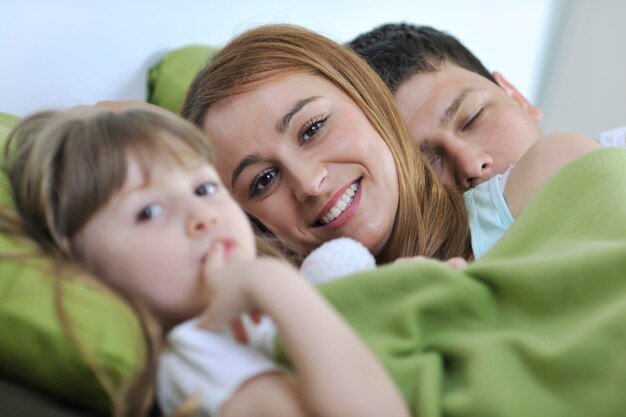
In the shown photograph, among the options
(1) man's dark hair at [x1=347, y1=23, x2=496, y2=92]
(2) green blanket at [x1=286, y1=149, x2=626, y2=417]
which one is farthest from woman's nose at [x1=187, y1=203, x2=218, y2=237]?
(1) man's dark hair at [x1=347, y1=23, x2=496, y2=92]

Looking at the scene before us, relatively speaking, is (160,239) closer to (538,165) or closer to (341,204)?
(341,204)

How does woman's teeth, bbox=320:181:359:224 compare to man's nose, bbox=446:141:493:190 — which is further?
man's nose, bbox=446:141:493:190

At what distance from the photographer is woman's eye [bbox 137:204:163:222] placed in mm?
655

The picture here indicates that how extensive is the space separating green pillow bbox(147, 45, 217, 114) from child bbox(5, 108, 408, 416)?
0.90m

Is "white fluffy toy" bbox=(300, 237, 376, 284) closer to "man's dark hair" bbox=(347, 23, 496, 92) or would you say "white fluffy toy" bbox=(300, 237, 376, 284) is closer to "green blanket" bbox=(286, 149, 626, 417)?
"green blanket" bbox=(286, 149, 626, 417)

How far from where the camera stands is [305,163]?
114cm

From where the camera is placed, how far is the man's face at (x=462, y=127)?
1.42 metres

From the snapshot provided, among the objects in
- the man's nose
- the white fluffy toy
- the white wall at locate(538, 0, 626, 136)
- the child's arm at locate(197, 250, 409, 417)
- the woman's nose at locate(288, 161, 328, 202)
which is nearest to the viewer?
the child's arm at locate(197, 250, 409, 417)

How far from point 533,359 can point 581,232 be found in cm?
28

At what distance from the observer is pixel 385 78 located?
5.12 ft

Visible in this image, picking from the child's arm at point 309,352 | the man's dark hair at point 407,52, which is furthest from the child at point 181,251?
the man's dark hair at point 407,52

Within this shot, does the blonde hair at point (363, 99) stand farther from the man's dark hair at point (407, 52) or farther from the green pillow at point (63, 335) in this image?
the green pillow at point (63, 335)

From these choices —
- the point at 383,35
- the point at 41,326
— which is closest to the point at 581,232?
the point at 41,326

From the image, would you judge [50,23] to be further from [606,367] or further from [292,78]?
[606,367]
